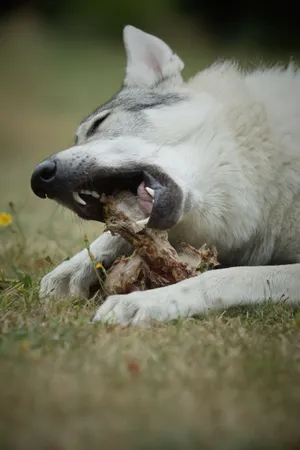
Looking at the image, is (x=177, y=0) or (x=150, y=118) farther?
(x=177, y=0)

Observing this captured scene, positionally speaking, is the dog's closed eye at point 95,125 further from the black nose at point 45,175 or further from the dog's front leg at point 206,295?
the dog's front leg at point 206,295

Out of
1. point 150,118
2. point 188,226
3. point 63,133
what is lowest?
point 63,133

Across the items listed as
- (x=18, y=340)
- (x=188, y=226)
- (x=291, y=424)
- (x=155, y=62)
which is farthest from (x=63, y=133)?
(x=291, y=424)

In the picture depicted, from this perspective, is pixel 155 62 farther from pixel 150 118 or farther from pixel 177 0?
pixel 177 0

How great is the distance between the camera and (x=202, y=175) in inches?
107

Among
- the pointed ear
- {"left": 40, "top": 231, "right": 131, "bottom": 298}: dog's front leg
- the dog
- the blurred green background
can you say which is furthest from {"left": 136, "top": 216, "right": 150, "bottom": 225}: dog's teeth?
the blurred green background

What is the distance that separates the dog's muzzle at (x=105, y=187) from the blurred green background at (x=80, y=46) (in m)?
4.21

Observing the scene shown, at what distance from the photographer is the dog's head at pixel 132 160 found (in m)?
2.59

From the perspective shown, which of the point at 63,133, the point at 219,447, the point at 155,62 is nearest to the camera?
the point at 219,447

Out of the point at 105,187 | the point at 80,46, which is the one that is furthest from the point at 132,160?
the point at 80,46

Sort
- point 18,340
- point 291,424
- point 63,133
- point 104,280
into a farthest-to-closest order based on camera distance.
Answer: point 63,133 → point 104,280 → point 18,340 → point 291,424

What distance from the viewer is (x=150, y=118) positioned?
2.84m

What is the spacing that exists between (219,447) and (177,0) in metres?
8.68

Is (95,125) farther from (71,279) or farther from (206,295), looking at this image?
(206,295)
